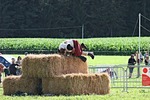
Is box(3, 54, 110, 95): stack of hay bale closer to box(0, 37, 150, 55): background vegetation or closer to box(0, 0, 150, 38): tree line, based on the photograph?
box(0, 37, 150, 55): background vegetation

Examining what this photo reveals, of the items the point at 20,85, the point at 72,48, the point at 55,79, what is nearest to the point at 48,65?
the point at 55,79

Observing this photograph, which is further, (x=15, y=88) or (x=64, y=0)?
(x=64, y=0)

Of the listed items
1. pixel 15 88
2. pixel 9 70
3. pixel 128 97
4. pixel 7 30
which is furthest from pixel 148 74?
pixel 7 30

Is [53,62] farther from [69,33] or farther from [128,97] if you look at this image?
[69,33]

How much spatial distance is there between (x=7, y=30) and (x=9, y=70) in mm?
59480

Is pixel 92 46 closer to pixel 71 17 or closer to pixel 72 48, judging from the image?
pixel 71 17

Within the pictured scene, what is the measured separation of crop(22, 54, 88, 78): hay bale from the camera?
19.1 m

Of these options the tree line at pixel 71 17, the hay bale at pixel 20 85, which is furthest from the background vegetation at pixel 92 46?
the hay bale at pixel 20 85

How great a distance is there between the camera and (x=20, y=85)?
64.6 ft

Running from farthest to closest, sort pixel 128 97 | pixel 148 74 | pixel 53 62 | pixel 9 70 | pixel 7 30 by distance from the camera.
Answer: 1. pixel 7 30
2. pixel 9 70
3. pixel 148 74
4. pixel 53 62
5. pixel 128 97

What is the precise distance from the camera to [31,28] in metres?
87.5

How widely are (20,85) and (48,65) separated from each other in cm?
138

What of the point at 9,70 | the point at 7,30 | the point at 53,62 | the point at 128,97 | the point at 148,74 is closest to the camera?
the point at 128,97

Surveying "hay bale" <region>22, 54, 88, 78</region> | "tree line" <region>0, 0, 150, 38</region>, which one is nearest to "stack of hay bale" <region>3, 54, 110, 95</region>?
"hay bale" <region>22, 54, 88, 78</region>
